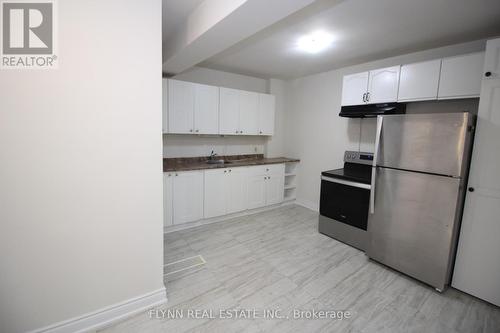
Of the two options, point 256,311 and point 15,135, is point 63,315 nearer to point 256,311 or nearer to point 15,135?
point 15,135

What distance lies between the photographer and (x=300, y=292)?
2.12 meters

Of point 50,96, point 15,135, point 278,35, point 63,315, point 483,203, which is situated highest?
point 278,35

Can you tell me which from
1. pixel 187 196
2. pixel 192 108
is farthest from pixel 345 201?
pixel 192 108

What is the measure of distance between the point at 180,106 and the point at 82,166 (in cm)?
207

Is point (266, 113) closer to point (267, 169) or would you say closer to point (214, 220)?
point (267, 169)

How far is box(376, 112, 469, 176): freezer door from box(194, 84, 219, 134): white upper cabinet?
7.95 ft

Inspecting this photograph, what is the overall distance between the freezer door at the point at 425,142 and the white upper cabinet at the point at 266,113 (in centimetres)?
228

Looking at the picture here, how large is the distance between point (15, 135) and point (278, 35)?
95.5 inches

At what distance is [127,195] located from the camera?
1.71 metres

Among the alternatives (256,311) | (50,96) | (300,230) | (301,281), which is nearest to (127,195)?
(50,96)

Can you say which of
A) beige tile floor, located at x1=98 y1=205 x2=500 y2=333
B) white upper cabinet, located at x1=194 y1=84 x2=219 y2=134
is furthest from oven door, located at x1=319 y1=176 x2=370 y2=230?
white upper cabinet, located at x1=194 y1=84 x2=219 y2=134

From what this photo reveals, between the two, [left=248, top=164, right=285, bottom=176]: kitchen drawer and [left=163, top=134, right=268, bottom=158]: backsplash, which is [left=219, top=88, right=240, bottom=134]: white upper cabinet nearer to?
[left=163, top=134, right=268, bottom=158]: backsplash

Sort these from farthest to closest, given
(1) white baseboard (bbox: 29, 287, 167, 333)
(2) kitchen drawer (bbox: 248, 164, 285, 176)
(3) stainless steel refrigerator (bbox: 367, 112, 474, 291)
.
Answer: (2) kitchen drawer (bbox: 248, 164, 285, 176) → (3) stainless steel refrigerator (bbox: 367, 112, 474, 291) → (1) white baseboard (bbox: 29, 287, 167, 333)

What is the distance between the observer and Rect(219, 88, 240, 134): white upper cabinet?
3812 mm
